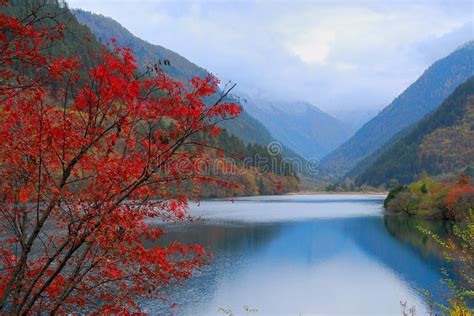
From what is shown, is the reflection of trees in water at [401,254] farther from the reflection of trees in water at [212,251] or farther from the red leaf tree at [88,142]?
the red leaf tree at [88,142]

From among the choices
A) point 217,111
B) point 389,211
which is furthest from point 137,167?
point 389,211

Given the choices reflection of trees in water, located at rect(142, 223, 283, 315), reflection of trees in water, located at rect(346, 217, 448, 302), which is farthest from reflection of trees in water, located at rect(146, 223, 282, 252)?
reflection of trees in water, located at rect(346, 217, 448, 302)

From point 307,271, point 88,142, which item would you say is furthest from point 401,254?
point 88,142

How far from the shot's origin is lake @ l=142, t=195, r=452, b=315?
29281mm

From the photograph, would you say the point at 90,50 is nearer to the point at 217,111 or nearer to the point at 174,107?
the point at 174,107

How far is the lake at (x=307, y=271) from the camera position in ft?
96.1

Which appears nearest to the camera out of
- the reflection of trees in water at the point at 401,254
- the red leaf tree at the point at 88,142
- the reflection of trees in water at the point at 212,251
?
the red leaf tree at the point at 88,142

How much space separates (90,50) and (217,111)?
304 centimetres

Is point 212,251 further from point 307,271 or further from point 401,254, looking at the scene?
point 401,254

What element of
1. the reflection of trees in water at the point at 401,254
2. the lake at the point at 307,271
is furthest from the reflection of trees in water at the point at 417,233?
the lake at the point at 307,271

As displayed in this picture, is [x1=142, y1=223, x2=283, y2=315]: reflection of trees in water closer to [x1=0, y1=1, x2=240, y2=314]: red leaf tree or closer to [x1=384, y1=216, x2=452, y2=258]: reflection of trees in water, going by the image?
[x1=384, y1=216, x2=452, y2=258]: reflection of trees in water

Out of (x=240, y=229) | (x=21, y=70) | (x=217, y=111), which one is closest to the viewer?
(x=217, y=111)

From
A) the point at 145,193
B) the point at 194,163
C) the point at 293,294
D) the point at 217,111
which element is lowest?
the point at 293,294

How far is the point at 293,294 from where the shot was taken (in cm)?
3244
